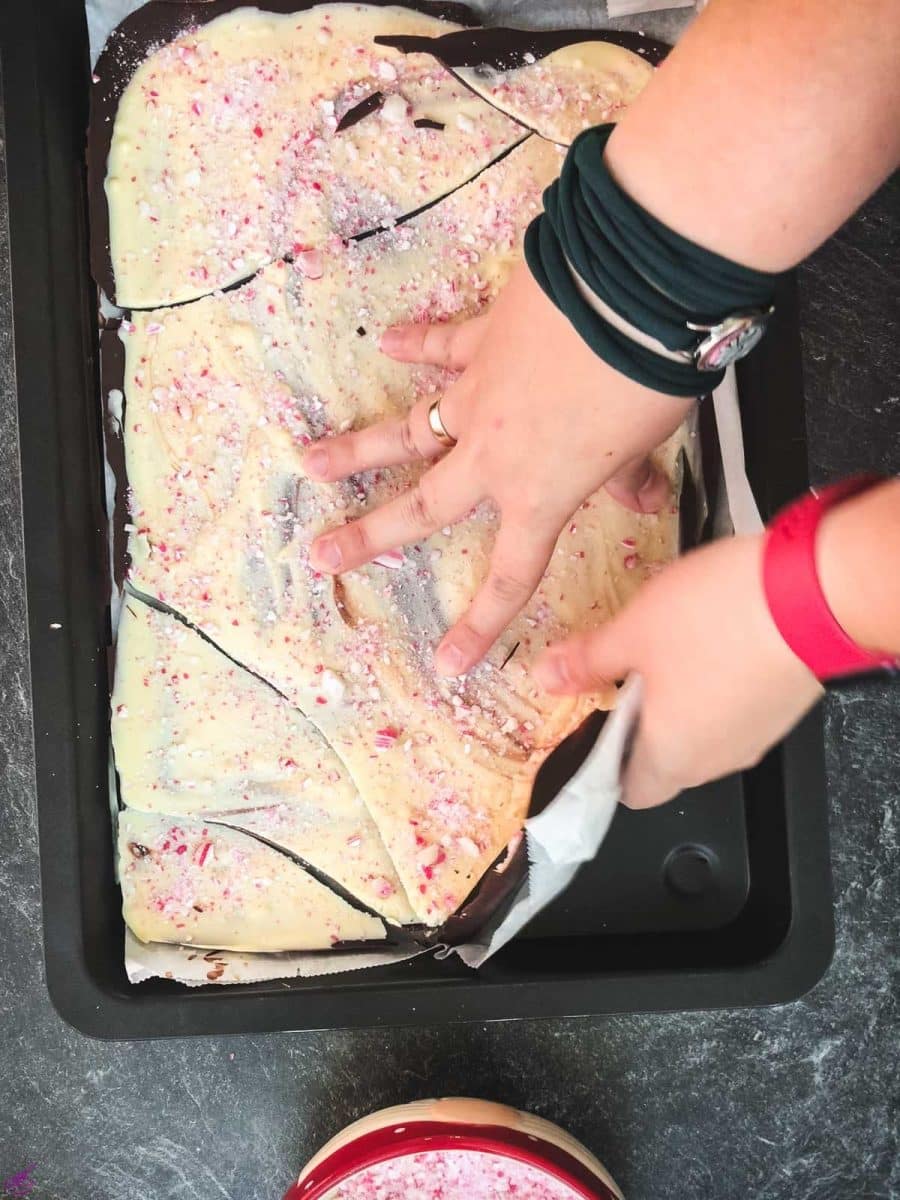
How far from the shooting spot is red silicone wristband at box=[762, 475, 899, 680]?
422mm

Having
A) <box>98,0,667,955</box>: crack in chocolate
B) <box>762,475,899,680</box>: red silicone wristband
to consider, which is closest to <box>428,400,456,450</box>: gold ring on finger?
<box>98,0,667,955</box>: crack in chocolate

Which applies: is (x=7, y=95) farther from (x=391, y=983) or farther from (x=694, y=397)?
(x=391, y=983)

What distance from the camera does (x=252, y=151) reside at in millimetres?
662

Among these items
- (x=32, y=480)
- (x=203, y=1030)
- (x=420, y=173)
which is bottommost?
(x=203, y=1030)

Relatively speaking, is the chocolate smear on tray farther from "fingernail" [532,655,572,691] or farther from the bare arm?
"fingernail" [532,655,572,691]

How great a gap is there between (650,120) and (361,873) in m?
0.46

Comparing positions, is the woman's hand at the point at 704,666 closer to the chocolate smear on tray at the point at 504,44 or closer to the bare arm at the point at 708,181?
the bare arm at the point at 708,181

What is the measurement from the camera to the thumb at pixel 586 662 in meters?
0.54

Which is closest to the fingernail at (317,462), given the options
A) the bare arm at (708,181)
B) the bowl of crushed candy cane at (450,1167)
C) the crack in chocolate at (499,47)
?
the bare arm at (708,181)

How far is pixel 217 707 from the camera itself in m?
0.66

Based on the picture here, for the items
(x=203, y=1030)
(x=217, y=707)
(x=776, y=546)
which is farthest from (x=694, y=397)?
(x=203, y=1030)

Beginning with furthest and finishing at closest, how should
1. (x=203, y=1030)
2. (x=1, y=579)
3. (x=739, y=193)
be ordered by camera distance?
(x=1, y=579), (x=203, y=1030), (x=739, y=193)

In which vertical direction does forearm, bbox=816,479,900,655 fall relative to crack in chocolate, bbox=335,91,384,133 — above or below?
below

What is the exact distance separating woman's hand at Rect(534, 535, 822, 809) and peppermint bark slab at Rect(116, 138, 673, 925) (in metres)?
0.09
